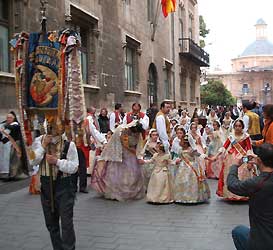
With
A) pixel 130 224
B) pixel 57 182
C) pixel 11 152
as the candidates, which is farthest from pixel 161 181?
pixel 11 152

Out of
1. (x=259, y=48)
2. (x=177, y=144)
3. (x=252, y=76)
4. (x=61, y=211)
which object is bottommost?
(x=61, y=211)

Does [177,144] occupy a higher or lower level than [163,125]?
lower

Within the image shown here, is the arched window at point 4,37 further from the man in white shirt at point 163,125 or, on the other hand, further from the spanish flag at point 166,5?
the spanish flag at point 166,5

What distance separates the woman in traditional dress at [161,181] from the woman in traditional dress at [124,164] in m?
0.36

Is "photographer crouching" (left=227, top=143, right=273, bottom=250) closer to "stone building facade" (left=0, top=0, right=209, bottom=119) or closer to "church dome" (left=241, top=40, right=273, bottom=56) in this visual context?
"stone building facade" (left=0, top=0, right=209, bottom=119)

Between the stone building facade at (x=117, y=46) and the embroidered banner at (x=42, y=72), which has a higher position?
the stone building facade at (x=117, y=46)

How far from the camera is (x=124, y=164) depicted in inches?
337

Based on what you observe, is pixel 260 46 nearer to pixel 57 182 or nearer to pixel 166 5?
pixel 166 5

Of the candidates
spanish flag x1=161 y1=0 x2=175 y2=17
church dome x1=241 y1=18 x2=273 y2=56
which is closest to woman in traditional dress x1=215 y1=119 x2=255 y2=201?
spanish flag x1=161 y1=0 x2=175 y2=17

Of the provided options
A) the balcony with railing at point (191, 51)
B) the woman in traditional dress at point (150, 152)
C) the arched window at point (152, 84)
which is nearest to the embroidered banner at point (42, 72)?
the woman in traditional dress at point (150, 152)

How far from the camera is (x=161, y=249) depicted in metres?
5.39

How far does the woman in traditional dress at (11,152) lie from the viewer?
33.6 feet

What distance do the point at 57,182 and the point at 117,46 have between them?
44.1 ft

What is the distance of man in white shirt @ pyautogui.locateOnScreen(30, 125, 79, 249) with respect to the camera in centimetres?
468
